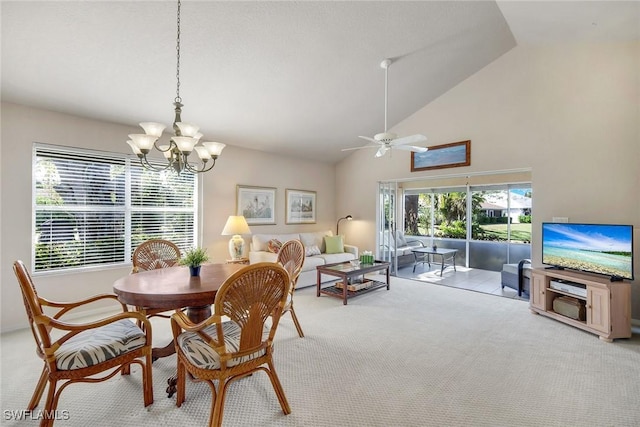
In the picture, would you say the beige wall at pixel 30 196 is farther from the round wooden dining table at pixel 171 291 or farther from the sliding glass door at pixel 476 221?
the sliding glass door at pixel 476 221

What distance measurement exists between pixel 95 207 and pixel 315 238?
3688 mm

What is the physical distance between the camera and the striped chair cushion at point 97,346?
5.65ft

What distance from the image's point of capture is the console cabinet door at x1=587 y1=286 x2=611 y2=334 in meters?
3.06

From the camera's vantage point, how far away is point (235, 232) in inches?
186

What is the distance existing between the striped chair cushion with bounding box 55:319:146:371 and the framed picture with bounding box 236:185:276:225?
134 inches

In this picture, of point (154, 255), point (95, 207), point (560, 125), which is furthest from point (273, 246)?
point (560, 125)

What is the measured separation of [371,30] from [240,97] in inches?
72.1

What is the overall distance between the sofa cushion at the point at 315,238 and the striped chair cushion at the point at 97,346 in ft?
13.0

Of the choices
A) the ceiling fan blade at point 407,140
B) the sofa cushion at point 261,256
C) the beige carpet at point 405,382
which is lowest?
the beige carpet at point 405,382

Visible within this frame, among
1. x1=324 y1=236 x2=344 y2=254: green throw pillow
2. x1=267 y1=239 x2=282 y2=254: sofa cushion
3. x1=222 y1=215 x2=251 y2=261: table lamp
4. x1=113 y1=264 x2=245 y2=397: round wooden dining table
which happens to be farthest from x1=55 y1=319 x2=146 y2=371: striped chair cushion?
x1=324 y1=236 x2=344 y2=254: green throw pillow

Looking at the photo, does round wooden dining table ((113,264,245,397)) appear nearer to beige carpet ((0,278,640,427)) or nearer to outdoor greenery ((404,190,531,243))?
beige carpet ((0,278,640,427))

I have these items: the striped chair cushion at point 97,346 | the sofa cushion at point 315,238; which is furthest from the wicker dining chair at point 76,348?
the sofa cushion at point 315,238

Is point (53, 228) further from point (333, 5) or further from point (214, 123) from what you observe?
point (333, 5)

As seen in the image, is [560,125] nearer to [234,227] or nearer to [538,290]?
[538,290]
